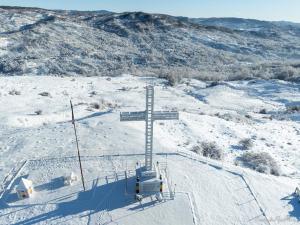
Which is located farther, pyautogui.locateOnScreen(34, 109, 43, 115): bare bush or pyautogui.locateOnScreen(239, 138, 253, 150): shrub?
pyautogui.locateOnScreen(34, 109, 43, 115): bare bush

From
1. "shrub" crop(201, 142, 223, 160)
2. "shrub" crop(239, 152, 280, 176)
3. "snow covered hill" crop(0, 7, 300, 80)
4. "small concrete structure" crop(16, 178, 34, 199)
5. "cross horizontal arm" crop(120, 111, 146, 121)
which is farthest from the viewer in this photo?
"snow covered hill" crop(0, 7, 300, 80)

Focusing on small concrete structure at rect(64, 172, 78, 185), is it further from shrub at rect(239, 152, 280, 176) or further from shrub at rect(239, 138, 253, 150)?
shrub at rect(239, 138, 253, 150)

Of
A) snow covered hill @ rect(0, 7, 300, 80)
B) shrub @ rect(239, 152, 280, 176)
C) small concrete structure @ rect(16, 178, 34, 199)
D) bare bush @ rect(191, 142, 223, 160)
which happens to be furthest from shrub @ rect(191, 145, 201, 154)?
snow covered hill @ rect(0, 7, 300, 80)

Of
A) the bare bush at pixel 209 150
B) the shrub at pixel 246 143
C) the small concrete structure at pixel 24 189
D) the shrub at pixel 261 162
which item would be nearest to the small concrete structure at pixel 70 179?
the small concrete structure at pixel 24 189

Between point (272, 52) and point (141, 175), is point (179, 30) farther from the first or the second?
point (141, 175)

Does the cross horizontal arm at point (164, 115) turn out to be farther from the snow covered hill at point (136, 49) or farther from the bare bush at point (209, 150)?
the snow covered hill at point (136, 49)

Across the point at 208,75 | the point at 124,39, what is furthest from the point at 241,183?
the point at 124,39
